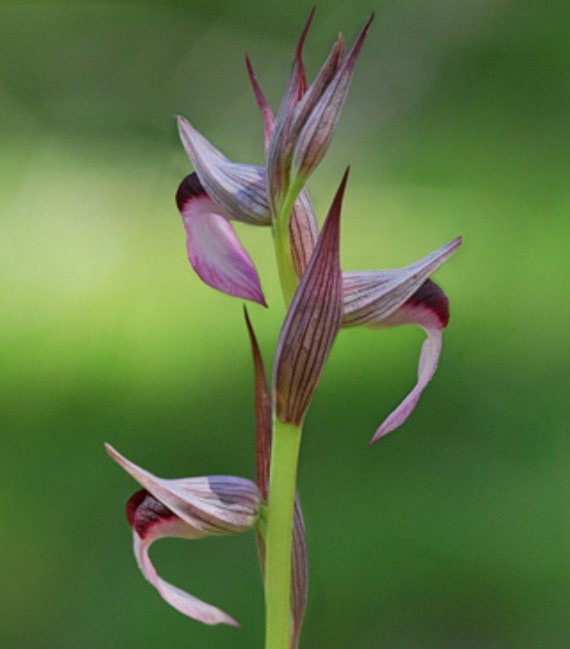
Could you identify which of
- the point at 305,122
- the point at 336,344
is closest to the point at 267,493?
the point at 305,122

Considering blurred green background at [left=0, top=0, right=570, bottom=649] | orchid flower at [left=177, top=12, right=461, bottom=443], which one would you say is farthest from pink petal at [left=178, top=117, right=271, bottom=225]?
blurred green background at [left=0, top=0, right=570, bottom=649]

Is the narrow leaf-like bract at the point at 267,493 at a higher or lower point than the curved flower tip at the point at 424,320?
lower

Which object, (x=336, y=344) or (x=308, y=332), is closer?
(x=308, y=332)

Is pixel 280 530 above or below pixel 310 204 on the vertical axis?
below

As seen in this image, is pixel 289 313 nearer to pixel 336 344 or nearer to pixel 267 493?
pixel 267 493

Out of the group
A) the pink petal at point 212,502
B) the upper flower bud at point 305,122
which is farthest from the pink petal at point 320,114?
the pink petal at point 212,502

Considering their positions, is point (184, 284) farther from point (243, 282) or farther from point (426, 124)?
point (243, 282)

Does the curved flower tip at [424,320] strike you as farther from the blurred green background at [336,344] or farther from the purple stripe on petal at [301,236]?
the blurred green background at [336,344]
